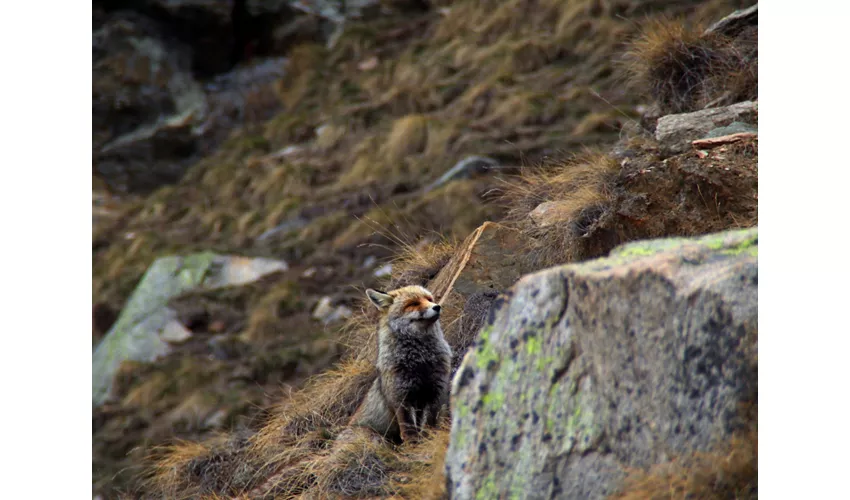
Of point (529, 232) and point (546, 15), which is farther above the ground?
point (546, 15)

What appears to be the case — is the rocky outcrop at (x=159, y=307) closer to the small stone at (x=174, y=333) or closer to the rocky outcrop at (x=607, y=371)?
the small stone at (x=174, y=333)

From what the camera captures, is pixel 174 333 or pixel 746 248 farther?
pixel 174 333

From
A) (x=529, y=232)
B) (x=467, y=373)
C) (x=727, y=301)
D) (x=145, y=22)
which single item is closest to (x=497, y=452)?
(x=467, y=373)

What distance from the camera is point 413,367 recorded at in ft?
14.2

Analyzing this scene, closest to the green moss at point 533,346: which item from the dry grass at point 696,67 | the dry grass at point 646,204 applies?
the dry grass at point 646,204

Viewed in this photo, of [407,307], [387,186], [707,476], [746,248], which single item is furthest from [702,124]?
[387,186]

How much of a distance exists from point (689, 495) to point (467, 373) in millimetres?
856

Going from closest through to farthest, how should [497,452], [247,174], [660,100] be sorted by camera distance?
[497,452]
[660,100]
[247,174]

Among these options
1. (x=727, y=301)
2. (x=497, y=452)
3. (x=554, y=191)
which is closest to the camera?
(x=727, y=301)

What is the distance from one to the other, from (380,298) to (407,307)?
0.22 meters

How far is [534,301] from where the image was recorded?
263cm

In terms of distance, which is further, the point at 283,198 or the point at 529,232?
the point at 283,198

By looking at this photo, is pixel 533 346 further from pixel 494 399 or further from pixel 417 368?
pixel 417 368
